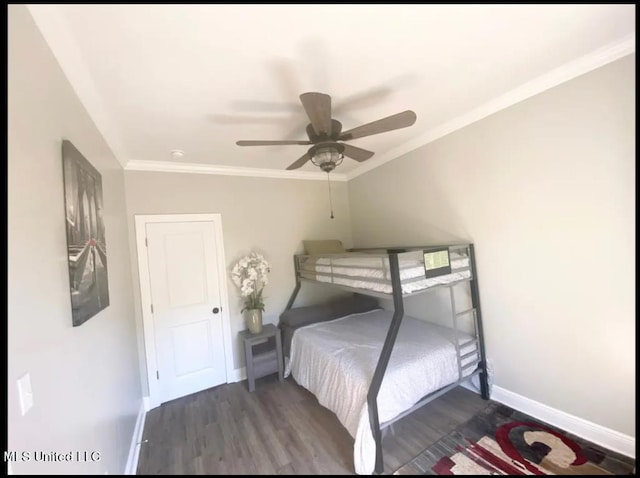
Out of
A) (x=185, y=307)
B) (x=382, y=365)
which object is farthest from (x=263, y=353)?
(x=382, y=365)

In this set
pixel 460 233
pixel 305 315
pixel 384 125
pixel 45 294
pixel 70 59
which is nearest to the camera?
pixel 45 294

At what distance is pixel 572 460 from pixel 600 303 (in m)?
0.96

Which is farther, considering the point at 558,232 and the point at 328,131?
the point at 558,232

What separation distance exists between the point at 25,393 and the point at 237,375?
2.45 metres

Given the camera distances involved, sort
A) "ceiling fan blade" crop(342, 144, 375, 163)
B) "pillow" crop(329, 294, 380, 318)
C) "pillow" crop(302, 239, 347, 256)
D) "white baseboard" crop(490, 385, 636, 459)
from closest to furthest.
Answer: "white baseboard" crop(490, 385, 636, 459), "ceiling fan blade" crop(342, 144, 375, 163), "pillow" crop(329, 294, 380, 318), "pillow" crop(302, 239, 347, 256)

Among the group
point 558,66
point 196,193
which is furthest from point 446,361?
point 196,193

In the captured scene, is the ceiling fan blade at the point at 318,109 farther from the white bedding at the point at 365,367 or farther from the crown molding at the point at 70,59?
the white bedding at the point at 365,367

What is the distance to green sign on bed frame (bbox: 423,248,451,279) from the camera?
196 centimetres

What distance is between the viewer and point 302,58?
1.41 m

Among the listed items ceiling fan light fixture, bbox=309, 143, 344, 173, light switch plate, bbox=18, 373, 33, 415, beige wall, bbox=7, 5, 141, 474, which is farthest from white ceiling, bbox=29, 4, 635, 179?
light switch plate, bbox=18, 373, 33, 415

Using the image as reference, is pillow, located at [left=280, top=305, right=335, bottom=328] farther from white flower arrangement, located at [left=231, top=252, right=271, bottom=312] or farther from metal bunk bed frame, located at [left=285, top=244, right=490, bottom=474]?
metal bunk bed frame, located at [left=285, top=244, right=490, bottom=474]

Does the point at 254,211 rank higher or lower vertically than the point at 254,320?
higher

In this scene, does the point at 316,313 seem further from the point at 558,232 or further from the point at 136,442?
the point at 558,232

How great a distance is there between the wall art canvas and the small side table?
150cm
